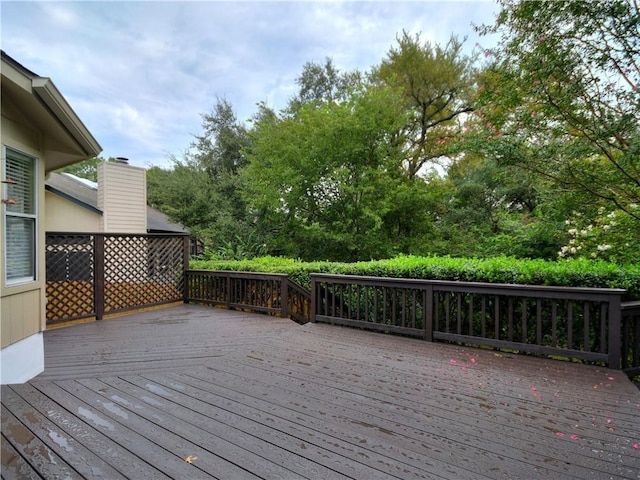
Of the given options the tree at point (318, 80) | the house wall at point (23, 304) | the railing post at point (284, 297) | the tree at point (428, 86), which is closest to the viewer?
the house wall at point (23, 304)

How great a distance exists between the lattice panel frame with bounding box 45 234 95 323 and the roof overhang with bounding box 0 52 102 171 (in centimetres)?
138

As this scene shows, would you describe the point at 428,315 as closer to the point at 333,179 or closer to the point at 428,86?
the point at 333,179

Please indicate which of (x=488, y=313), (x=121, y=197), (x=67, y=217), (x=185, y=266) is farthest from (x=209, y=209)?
(x=488, y=313)

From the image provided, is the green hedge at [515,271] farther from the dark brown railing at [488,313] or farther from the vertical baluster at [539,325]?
the vertical baluster at [539,325]

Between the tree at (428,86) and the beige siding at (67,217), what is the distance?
→ 374 inches

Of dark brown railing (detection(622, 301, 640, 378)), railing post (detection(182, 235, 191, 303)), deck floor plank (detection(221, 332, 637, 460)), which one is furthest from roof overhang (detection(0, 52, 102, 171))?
dark brown railing (detection(622, 301, 640, 378))

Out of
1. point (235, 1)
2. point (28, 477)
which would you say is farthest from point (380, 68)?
point (28, 477)

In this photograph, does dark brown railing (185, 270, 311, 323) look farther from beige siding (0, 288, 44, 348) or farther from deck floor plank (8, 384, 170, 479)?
deck floor plank (8, 384, 170, 479)

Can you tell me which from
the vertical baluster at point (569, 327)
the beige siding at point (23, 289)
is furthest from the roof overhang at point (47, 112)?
the vertical baluster at point (569, 327)

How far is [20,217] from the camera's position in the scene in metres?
3.05

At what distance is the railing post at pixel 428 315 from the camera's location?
391cm

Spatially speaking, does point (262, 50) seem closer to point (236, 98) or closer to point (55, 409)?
point (55, 409)

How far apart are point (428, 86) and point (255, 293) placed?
9.97 meters

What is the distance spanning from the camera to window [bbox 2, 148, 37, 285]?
9.34ft
